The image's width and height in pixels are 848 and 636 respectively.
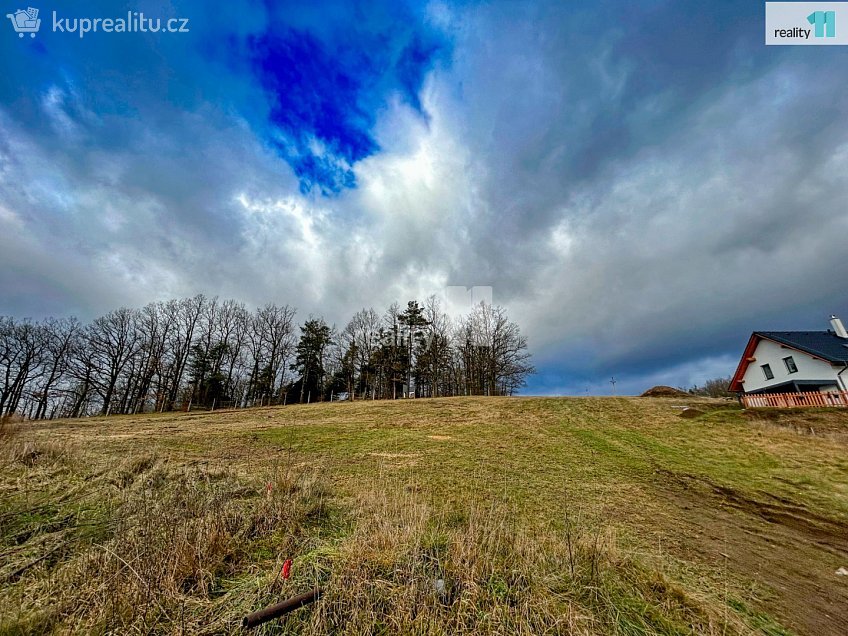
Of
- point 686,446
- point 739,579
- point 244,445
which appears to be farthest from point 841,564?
point 244,445

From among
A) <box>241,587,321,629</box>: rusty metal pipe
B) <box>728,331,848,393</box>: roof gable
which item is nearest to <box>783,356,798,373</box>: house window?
<box>728,331,848,393</box>: roof gable

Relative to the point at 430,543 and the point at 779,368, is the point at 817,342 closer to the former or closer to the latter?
the point at 779,368

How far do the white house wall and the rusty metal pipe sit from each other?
34.0 meters

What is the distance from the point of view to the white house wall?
2202 centimetres

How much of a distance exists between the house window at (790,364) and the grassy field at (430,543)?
1783 cm

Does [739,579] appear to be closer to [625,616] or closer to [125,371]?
[625,616]

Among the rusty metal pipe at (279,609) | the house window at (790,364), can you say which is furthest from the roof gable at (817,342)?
the rusty metal pipe at (279,609)

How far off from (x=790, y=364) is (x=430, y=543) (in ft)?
110

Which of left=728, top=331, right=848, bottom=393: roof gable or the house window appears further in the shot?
the house window

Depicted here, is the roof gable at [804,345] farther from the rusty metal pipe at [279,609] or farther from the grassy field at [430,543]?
the rusty metal pipe at [279,609]

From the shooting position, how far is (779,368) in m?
24.5

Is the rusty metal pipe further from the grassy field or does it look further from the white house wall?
the white house wall

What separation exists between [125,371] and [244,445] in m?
37.6

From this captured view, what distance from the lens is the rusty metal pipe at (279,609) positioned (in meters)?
2.86
